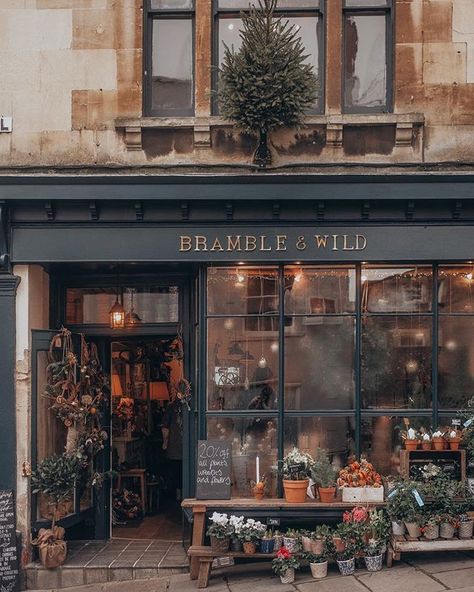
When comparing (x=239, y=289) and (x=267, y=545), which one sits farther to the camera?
(x=239, y=289)

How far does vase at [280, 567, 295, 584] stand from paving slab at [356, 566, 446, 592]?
0.69 metres

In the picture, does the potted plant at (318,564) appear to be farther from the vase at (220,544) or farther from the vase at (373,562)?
the vase at (220,544)

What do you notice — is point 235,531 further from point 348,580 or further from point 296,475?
point 348,580

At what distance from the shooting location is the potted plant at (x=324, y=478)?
8.98m

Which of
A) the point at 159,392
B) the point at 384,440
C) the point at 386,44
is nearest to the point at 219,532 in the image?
the point at 384,440

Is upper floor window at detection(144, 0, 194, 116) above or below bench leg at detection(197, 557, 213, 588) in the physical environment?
above

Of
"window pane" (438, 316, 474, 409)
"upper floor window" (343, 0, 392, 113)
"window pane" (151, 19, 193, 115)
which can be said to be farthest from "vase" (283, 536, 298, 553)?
"window pane" (151, 19, 193, 115)

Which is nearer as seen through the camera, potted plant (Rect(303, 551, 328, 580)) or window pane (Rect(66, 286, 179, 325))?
potted plant (Rect(303, 551, 328, 580))

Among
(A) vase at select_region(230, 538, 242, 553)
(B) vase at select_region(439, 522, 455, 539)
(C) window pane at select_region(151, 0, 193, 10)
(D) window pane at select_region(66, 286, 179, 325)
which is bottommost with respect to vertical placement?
(A) vase at select_region(230, 538, 242, 553)

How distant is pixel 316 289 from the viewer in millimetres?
9516

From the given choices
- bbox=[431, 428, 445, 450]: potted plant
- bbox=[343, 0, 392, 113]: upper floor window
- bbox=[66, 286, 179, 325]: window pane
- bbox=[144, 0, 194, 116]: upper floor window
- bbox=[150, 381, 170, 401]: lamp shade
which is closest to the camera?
bbox=[431, 428, 445, 450]: potted plant

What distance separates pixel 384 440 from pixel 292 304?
1929 mm

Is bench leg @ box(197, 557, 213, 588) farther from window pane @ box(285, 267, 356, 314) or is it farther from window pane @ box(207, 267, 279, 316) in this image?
window pane @ box(285, 267, 356, 314)

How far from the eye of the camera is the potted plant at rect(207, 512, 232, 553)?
871 centimetres
